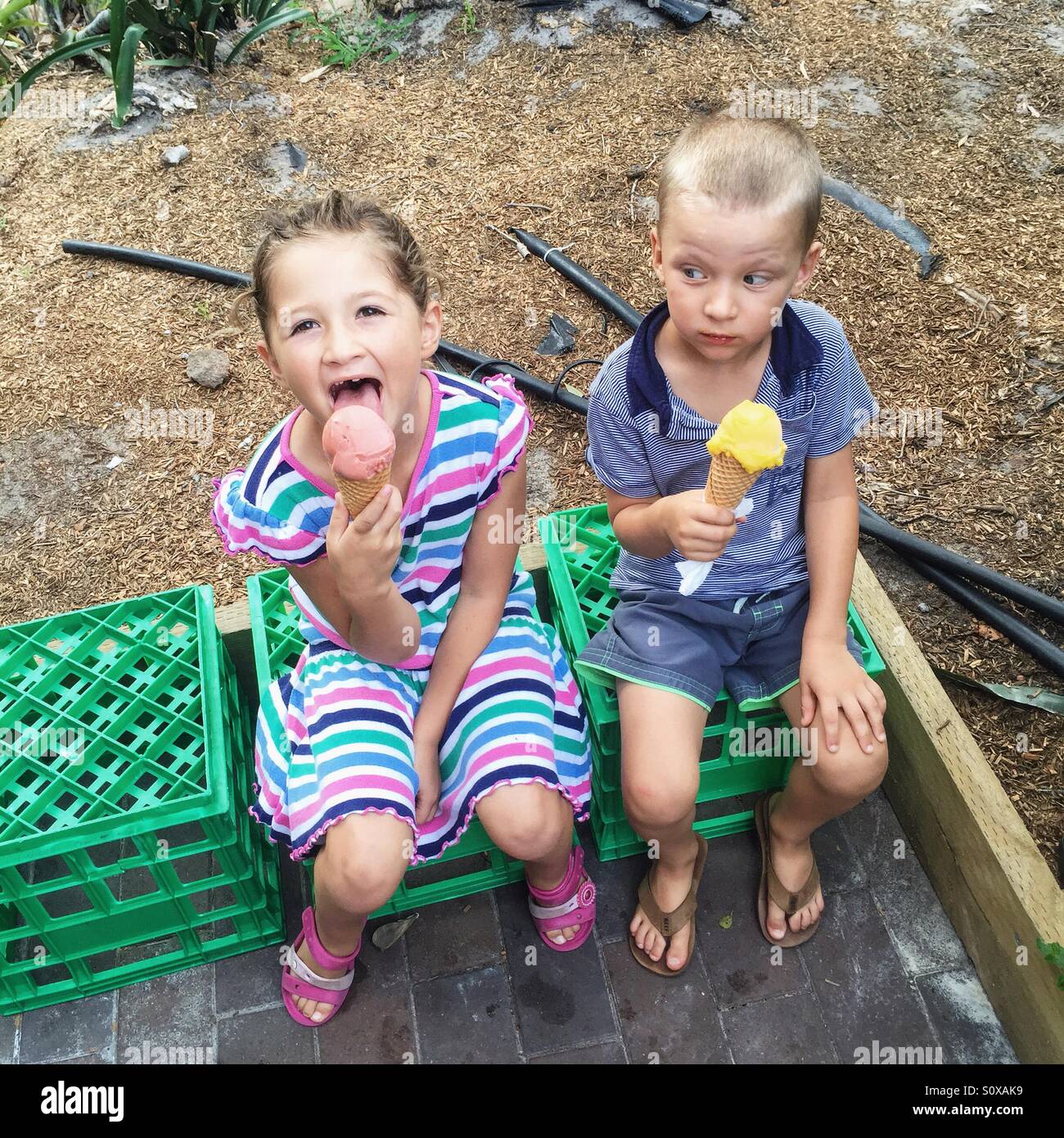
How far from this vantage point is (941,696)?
2.64m

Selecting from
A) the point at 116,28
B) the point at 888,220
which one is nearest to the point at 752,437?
the point at 888,220

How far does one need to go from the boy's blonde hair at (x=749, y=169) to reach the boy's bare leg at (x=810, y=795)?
1.15 metres

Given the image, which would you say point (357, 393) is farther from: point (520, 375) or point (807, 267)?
point (520, 375)

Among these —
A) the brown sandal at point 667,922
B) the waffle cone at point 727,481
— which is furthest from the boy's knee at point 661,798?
the waffle cone at point 727,481

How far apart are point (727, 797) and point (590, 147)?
361 cm

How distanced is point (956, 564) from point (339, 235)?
86.5 inches

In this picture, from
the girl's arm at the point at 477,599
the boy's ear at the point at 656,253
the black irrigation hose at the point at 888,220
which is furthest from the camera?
the black irrigation hose at the point at 888,220

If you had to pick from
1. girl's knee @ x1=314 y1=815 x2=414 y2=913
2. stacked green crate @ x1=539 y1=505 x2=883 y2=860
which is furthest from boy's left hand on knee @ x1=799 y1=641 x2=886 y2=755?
girl's knee @ x1=314 y1=815 x2=414 y2=913

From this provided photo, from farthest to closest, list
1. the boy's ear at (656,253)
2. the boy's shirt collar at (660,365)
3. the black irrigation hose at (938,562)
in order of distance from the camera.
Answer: the black irrigation hose at (938,562)
the boy's shirt collar at (660,365)
the boy's ear at (656,253)

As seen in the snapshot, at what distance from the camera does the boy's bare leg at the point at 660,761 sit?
2312mm

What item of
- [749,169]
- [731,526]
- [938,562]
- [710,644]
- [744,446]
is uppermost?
[749,169]

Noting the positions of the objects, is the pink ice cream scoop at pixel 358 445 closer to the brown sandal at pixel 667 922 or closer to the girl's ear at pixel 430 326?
the girl's ear at pixel 430 326

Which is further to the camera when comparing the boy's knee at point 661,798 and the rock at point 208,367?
the rock at point 208,367

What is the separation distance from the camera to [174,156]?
5.06 m
